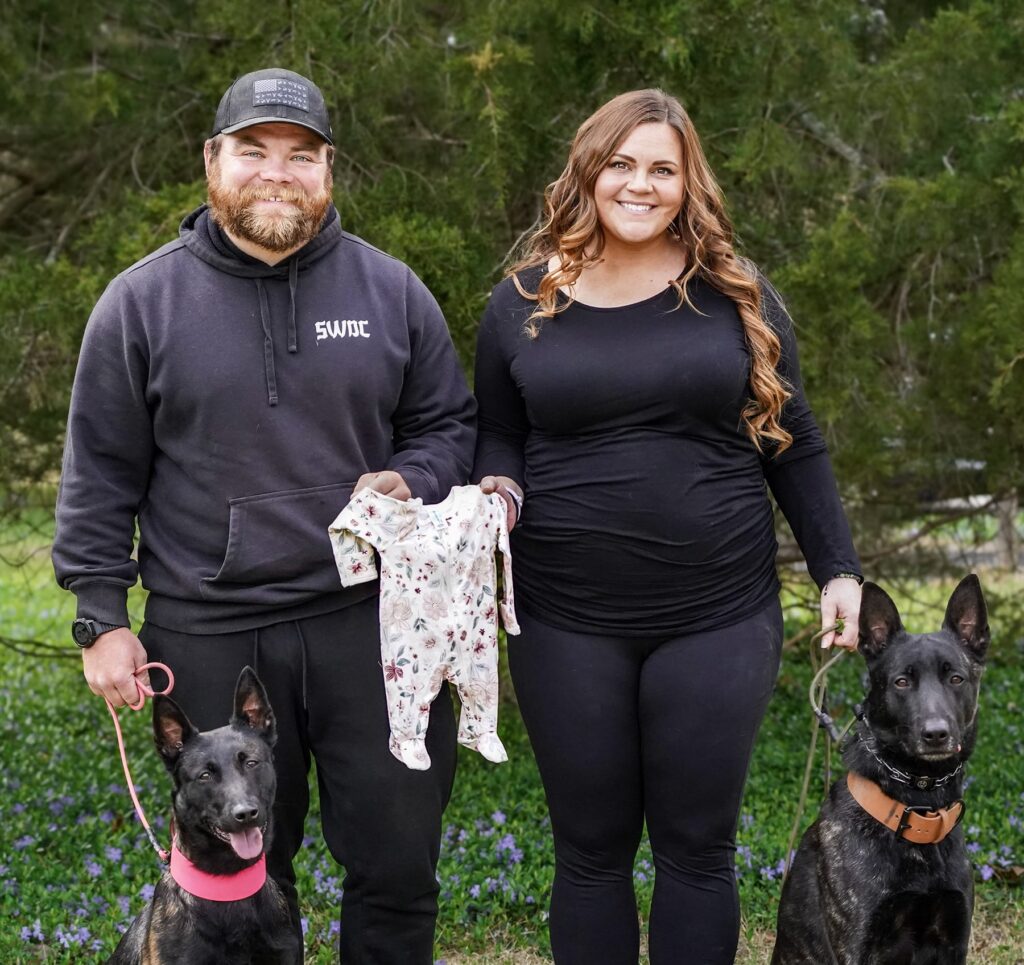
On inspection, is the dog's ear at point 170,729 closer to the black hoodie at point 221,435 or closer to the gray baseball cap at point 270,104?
the black hoodie at point 221,435

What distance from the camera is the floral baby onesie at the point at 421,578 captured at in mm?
3146

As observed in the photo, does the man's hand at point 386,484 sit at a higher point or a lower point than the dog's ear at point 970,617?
higher

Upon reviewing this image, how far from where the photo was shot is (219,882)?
3176 mm

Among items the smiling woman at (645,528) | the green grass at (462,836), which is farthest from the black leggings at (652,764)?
the green grass at (462,836)

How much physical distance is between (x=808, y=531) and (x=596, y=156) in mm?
1064

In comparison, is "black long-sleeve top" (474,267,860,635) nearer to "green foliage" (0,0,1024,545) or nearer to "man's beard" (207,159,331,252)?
"man's beard" (207,159,331,252)

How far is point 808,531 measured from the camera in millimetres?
3459

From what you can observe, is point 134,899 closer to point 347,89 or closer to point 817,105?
point 347,89

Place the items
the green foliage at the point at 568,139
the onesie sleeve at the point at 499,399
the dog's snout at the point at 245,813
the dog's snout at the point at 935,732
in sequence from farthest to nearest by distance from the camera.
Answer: the green foliage at the point at 568,139 → the onesie sleeve at the point at 499,399 → the dog's snout at the point at 935,732 → the dog's snout at the point at 245,813

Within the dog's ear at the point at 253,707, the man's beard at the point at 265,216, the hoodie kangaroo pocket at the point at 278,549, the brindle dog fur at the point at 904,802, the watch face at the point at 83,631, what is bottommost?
the brindle dog fur at the point at 904,802

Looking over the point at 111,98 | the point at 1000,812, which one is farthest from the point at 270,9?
the point at 1000,812

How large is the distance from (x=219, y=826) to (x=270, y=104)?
1655 millimetres

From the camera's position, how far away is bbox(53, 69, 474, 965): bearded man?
317cm

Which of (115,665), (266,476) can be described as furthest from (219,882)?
(266,476)
